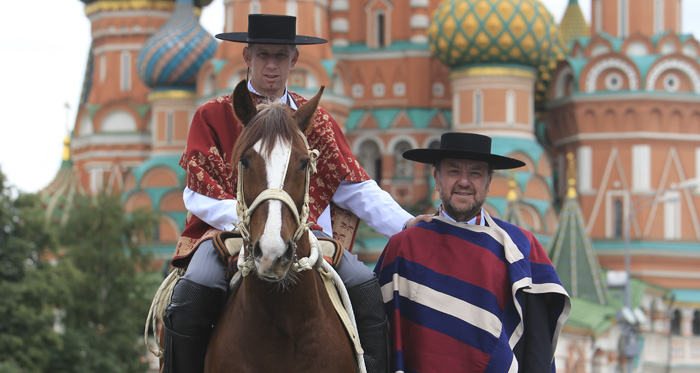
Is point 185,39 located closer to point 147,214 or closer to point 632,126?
point 147,214

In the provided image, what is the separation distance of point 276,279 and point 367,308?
1.01 m

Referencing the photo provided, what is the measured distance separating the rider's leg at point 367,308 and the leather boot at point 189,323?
0.58m

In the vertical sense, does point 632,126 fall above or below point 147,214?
above

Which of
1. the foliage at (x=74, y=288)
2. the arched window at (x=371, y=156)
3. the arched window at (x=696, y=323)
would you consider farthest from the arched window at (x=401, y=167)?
the arched window at (x=696, y=323)

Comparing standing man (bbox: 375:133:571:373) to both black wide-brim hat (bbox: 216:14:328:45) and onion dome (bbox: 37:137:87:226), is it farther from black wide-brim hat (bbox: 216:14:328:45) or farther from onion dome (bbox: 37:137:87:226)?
onion dome (bbox: 37:137:87:226)

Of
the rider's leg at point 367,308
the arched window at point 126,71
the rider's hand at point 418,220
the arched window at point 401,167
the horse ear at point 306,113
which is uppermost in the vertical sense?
the arched window at point 126,71

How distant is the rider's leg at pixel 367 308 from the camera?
22.3 ft

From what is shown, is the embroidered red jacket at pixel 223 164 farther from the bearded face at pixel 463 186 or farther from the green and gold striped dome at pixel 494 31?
the green and gold striped dome at pixel 494 31

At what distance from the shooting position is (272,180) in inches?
237

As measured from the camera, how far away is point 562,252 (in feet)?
115

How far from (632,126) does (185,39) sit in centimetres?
1245

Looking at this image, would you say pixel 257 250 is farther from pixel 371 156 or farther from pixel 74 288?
pixel 371 156

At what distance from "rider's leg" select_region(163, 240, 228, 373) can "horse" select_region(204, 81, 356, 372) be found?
0.27 feet

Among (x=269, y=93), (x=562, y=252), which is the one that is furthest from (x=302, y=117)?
(x=562, y=252)
